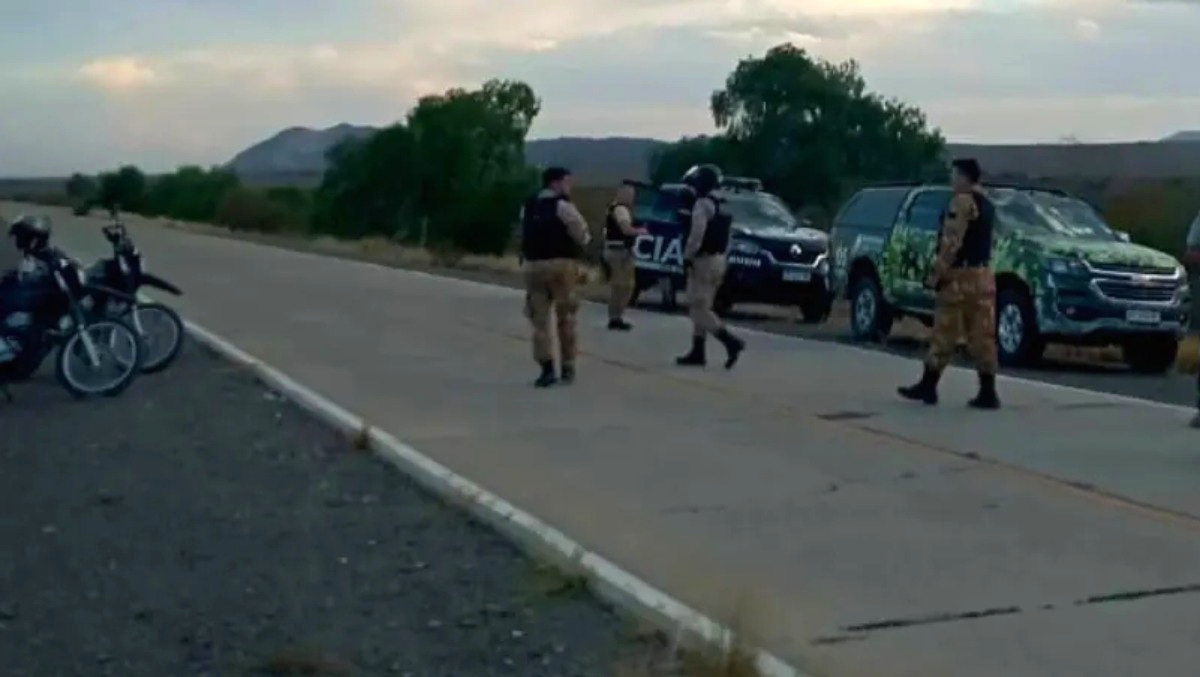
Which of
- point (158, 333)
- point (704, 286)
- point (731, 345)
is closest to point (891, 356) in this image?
point (731, 345)

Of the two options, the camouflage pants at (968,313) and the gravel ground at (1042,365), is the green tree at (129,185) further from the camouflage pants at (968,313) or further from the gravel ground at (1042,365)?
the camouflage pants at (968,313)

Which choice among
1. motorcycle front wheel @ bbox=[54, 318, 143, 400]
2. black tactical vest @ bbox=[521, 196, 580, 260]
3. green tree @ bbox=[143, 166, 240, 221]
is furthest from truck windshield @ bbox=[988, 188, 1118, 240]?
green tree @ bbox=[143, 166, 240, 221]

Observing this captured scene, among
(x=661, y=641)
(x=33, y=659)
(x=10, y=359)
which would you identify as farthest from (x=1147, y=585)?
(x=10, y=359)

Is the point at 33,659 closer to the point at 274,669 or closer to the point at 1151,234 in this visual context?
the point at 274,669

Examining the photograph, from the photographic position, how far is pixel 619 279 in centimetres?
2439

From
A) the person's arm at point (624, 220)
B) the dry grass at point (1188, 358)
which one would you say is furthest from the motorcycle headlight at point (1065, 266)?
the person's arm at point (624, 220)

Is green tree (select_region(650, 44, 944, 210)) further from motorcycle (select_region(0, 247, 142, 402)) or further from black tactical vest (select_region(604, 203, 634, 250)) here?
motorcycle (select_region(0, 247, 142, 402))

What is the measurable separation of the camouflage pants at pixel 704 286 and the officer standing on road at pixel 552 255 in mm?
1696

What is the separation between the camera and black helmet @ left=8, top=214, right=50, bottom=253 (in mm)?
16531

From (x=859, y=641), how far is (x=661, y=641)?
76 centimetres

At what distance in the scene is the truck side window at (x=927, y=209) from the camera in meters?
22.2

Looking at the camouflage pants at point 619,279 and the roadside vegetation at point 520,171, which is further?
the roadside vegetation at point 520,171

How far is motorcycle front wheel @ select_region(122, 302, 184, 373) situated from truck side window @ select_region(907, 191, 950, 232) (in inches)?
317

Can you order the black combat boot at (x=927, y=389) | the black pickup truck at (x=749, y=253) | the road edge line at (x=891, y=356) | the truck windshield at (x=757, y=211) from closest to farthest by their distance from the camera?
the black combat boot at (x=927, y=389) < the road edge line at (x=891, y=356) < the black pickup truck at (x=749, y=253) < the truck windshield at (x=757, y=211)
